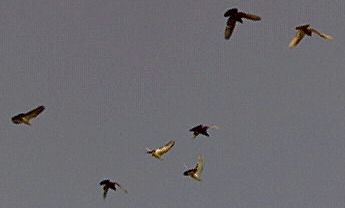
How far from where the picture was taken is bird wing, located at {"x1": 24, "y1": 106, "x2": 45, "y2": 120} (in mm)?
41969

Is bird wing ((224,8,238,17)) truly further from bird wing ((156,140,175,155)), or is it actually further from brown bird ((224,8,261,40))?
bird wing ((156,140,175,155))

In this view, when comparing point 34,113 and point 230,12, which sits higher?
point 230,12

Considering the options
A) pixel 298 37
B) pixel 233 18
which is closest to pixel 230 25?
pixel 233 18

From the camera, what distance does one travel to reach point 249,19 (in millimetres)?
40281

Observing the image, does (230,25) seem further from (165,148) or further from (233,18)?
(165,148)

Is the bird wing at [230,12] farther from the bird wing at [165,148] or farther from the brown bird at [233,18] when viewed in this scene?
the bird wing at [165,148]

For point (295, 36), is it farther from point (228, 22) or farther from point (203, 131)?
point (203, 131)

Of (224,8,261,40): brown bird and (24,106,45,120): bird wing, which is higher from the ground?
(224,8,261,40): brown bird

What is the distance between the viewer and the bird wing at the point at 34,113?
4197 cm

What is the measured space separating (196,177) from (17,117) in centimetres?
1344

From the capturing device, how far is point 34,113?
138 ft

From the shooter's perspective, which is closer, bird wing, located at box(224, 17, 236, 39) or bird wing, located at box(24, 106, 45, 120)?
bird wing, located at box(224, 17, 236, 39)

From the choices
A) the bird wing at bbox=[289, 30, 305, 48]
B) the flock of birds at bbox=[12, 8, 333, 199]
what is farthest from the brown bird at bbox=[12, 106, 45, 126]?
the bird wing at bbox=[289, 30, 305, 48]

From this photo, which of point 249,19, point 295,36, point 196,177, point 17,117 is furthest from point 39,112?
point 295,36
